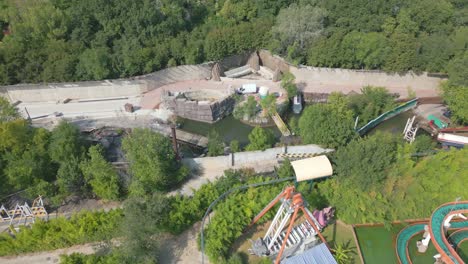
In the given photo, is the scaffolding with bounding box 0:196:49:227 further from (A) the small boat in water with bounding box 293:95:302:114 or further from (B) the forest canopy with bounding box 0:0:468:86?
(A) the small boat in water with bounding box 293:95:302:114

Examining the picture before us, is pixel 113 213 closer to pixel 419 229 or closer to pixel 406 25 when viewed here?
pixel 419 229

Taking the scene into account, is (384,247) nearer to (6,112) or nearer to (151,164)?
(151,164)

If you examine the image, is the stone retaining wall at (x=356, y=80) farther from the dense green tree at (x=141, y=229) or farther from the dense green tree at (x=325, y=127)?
the dense green tree at (x=141, y=229)

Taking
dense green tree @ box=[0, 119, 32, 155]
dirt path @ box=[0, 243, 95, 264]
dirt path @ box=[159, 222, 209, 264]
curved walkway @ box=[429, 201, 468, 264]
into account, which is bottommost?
dirt path @ box=[159, 222, 209, 264]

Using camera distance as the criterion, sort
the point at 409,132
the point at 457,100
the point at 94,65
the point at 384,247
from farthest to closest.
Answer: the point at 94,65
the point at 409,132
the point at 457,100
the point at 384,247

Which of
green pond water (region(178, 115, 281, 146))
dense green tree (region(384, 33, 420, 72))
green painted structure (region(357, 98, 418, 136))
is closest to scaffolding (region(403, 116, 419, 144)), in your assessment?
green painted structure (region(357, 98, 418, 136))

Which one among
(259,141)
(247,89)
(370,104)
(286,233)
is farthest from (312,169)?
(247,89)
